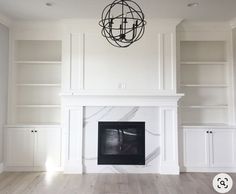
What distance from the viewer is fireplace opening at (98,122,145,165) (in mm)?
4262

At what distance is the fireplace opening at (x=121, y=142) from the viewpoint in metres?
4.26

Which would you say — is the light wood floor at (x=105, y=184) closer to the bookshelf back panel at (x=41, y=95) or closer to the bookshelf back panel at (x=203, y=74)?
the bookshelf back panel at (x=41, y=95)

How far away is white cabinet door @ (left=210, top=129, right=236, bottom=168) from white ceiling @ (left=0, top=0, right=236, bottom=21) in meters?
2.06

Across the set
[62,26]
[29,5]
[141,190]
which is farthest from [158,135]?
[29,5]

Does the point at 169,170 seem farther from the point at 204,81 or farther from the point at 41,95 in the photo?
the point at 41,95

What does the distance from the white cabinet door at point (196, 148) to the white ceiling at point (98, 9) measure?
2.04 metres

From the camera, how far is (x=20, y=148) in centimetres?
431

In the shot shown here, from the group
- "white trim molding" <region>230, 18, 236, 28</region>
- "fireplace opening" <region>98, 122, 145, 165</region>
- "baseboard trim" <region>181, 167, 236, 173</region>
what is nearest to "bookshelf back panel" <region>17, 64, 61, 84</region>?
"fireplace opening" <region>98, 122, 145, 165</region>

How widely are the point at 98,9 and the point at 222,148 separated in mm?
3249

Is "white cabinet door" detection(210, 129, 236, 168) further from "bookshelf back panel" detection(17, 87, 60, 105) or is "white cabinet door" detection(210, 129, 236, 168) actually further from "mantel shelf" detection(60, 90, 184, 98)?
"bookshelf back panel" detection(17, 87, 60, 105)

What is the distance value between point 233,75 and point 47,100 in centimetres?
363

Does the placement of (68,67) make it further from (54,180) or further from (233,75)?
(233,75)

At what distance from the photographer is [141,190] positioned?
337 centimetres

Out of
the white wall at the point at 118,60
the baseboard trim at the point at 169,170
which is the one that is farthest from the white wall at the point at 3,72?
the baseboard trim at the point at 169,170
